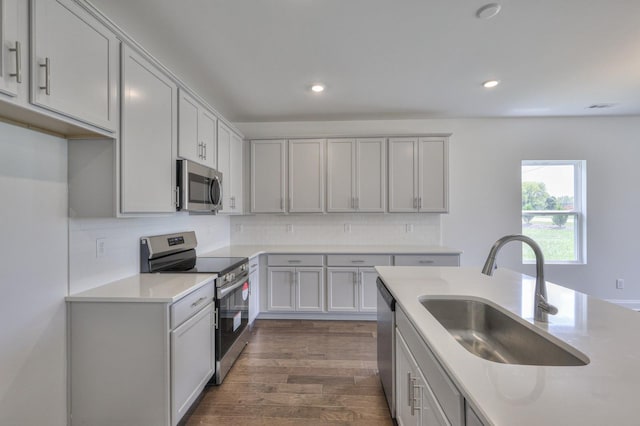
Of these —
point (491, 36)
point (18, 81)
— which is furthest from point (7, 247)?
point (491, 36)

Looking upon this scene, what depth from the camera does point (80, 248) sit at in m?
1.78

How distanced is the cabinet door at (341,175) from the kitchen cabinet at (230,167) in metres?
1.16

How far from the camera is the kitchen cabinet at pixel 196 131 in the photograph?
2.32m

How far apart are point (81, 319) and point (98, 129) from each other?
1.09 meters

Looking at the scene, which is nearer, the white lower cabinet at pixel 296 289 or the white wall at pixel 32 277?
the white wall at pixel 32 277

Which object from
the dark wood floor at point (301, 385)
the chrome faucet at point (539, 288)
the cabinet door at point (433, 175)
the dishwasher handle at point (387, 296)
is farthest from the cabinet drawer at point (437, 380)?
the cabinet door at point (433, 175)

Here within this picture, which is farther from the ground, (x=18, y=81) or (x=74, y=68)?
(x=74, y=68)

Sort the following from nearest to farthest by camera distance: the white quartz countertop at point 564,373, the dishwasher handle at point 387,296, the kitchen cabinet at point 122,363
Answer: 1. the white quartz countertop at point 564,373
2. the kitchen cabinet at point 122,363
3. the dishwasher handle at point 387,296

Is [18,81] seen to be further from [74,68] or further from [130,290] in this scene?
[130,290]

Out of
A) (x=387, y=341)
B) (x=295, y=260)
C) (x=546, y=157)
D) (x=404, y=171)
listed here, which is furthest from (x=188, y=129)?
(x=546, y=157)

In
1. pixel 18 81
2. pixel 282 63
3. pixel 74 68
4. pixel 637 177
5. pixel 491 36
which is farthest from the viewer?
pixel 637 177

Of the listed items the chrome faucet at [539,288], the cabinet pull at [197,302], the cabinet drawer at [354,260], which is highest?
the chrome faucet at [539,288]

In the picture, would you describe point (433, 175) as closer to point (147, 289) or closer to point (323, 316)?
point (323, 316)

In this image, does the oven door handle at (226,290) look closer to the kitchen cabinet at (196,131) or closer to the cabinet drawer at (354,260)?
the kitchen cabinet at (196,131)
